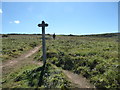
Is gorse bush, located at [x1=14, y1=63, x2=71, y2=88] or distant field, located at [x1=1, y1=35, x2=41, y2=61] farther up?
distant field, located at [x1=1, y1=35, x2=41, y2=61]

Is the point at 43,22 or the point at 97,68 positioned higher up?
the point at 43,22

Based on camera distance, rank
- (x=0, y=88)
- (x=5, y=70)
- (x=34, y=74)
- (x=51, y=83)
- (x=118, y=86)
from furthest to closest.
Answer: (x=5, y=70) < (x=34, y=74) < (x=0, y=88) < (x=51, y=83) < (x=118, y=86)

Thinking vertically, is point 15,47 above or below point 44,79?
above

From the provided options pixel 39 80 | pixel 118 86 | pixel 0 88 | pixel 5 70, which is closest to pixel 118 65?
pixel 118 86

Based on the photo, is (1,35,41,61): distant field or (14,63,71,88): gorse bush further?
(1,35,41,61): distant field

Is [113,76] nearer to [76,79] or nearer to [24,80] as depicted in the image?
[76,79]

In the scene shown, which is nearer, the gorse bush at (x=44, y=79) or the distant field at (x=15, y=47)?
the gorse bush at (x=44, y=79)

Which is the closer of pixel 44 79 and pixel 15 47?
pixel 44 79

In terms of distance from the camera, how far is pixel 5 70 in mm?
12734

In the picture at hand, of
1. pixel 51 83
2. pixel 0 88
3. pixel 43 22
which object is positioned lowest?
pixel 0 88

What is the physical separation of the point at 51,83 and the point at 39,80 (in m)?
1.07

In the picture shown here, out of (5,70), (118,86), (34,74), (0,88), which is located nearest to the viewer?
(118,86)

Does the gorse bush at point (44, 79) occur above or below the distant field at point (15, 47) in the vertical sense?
below

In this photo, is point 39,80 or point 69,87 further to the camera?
point 39,80
